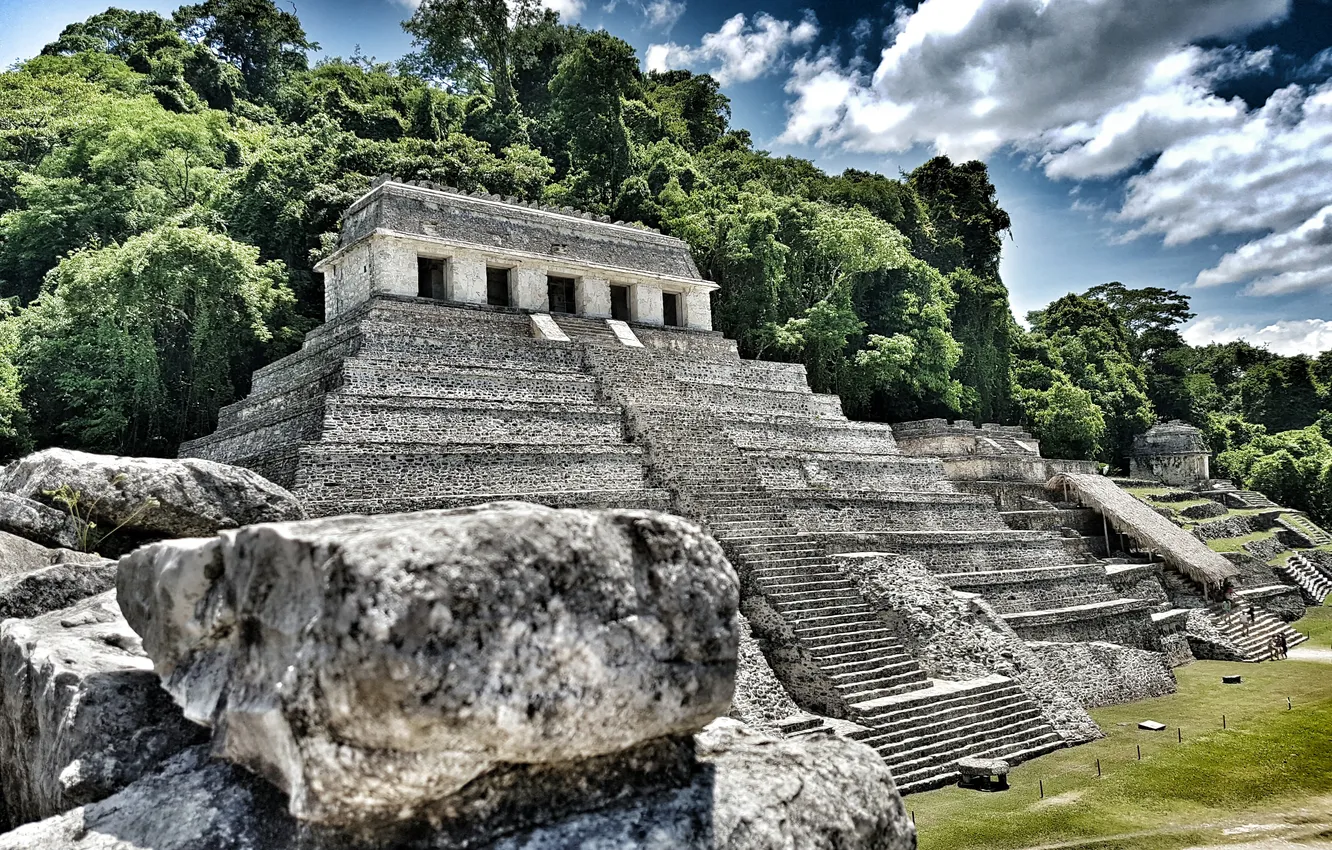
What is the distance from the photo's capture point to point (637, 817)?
8.67 ft

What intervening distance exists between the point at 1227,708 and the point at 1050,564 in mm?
4920

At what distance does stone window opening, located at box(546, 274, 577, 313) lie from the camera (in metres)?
23.8

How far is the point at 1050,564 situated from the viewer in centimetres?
1864

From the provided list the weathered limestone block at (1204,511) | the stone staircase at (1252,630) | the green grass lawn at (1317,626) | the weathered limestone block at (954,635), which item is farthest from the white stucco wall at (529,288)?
the weathered limestone block at (1204,511)

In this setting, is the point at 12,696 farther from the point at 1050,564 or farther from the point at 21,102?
the point at 21,102

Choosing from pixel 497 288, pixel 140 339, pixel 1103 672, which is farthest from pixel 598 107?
pixel 1103 672

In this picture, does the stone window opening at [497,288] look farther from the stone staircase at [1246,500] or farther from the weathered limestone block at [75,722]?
the stone staircase at [1246,500]

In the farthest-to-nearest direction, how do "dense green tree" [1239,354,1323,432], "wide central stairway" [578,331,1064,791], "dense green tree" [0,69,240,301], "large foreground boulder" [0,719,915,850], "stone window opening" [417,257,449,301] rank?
"dense green tree" [1239,354,1323,432] < "dense green tree" [0,69,240,301] < "stone window opening" [417,257,449,301] < "wide central stairway" [578,331,1064,791] < "large foreground boulder" [0,719,915,850]

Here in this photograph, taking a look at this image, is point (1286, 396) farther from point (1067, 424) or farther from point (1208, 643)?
point (1208, 643)

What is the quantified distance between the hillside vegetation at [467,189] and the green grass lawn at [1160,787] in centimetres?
1871

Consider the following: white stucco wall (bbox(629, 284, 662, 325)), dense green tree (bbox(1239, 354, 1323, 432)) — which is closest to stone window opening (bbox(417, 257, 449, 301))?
white stucco wall (bbox(629, 284, 662, 325))

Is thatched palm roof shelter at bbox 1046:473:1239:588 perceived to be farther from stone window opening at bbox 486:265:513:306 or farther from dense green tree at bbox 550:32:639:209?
dense green tree at bbox 550:32:639:209

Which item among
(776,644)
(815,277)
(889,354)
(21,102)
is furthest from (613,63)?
(776,644)

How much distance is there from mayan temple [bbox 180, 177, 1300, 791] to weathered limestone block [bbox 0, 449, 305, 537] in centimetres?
364
